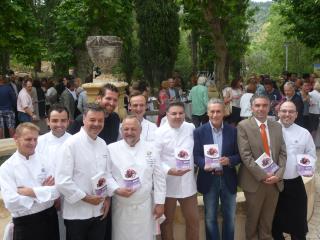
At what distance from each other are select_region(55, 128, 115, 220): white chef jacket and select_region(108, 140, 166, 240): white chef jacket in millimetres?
232

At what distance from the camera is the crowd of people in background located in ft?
13.1

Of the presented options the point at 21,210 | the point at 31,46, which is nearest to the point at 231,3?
the point at 31,46

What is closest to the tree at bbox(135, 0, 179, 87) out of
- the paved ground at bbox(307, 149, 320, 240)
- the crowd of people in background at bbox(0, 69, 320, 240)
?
the paved ground at bbox(307, 149, 320, 240)

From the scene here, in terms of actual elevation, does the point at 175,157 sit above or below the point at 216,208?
above

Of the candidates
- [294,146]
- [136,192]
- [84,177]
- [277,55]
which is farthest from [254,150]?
[277,55]

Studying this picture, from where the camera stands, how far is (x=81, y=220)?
4.07 meters

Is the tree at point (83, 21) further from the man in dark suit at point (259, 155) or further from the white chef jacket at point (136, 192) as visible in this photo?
the white chef jacket at point (136, 192)

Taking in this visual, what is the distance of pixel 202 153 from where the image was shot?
487 centimetres

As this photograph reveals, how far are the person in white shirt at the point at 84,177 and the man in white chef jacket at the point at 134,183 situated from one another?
210 millimetres

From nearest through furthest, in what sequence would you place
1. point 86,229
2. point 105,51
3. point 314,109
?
point 86,229 → point 105,51 → point 314,109

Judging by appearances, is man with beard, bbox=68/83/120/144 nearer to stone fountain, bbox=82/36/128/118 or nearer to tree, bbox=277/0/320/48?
stone fountain, bbox=82/36/128/118

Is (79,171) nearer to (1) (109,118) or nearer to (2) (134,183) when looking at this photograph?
(2) (134,183)

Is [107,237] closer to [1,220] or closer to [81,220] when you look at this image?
[81,220]

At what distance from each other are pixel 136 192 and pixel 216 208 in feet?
3.76
